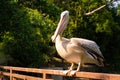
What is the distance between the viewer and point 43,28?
20609 millimetres

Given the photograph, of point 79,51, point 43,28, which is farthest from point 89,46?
point 43,28

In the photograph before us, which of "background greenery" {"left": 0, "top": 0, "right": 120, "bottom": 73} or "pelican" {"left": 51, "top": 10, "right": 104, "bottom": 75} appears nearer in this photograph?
"pelican" {"left": 51, "top": 10, "right": 104, "bottom": 75}

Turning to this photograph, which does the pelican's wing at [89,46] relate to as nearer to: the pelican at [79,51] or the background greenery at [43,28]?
the pelican at [79,51]

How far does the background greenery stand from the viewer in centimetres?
1711

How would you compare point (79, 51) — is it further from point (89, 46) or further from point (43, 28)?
point (43, 28)

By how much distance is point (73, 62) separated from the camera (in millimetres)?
5992

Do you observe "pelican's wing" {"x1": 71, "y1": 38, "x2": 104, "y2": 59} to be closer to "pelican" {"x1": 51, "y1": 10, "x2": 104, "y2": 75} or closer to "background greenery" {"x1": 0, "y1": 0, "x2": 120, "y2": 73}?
"pelican" {"x1": 51, "y1": 10, "x2": 104, "y2": 75}

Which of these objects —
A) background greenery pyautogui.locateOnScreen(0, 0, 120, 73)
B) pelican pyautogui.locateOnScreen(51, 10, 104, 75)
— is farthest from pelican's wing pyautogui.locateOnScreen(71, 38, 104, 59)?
background greenery pyautogui.locateOnScreen(0, 0, 120, 73)

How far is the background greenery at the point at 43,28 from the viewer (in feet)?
56.1

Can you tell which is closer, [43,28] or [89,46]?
[89,46]

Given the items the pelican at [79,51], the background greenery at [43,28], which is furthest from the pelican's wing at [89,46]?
the background greenery at [43,28]

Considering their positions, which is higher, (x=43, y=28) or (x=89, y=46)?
(x=89, y=46)

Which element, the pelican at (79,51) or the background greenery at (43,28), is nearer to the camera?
the pelican at (79,51)

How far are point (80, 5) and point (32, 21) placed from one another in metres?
11.8
